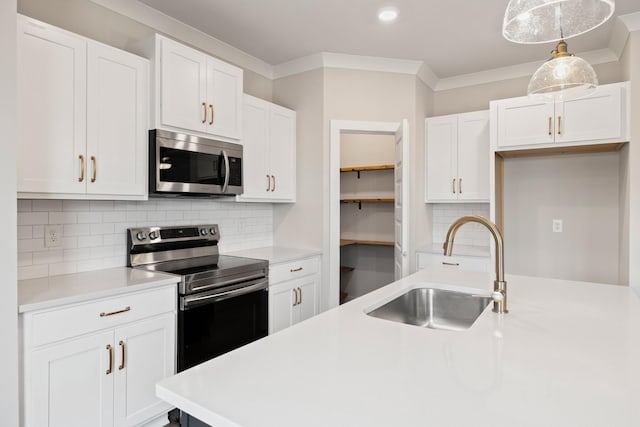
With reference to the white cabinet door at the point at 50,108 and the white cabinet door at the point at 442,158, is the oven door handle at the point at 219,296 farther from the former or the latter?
the white cabinet door at the point at 442,158

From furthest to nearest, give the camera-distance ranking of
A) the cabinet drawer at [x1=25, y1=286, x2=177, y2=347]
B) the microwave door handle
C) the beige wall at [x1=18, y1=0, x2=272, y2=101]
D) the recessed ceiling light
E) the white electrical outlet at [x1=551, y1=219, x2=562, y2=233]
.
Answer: the white electrical outlet at [x1=551, y1=219, x2=562, y2=233] < the microwave door handle < the recessed ceiling light < the beige wall at [x1=18, y1=0, x2=272, y2=101] < the cabinet drawer at [x1=25, y1=286, x2=177, y2=347]

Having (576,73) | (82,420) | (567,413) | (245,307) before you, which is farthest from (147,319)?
(576,73)

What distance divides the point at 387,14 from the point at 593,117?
1.77 m

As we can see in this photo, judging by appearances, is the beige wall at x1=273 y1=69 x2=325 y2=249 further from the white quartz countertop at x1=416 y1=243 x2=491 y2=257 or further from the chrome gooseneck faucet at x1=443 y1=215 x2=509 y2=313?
the chrome gooseneck faucet at x1=443 y1=215 x2=509 y2=313

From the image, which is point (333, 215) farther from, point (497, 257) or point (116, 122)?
point (497, 257)

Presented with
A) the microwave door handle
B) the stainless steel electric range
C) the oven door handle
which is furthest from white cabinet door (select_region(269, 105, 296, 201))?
the oven door handle

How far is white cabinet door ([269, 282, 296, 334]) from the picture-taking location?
2.93 m

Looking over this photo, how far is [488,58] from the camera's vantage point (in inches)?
137

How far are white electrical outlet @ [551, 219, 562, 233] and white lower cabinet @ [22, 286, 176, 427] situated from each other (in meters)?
3.29

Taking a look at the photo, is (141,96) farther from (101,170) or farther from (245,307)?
(245,307)

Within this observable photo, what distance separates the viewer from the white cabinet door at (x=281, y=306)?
2928mm

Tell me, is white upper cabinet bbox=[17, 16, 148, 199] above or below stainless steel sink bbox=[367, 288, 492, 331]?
above

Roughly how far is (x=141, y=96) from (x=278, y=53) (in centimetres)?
150

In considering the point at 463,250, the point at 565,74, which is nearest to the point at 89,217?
the point at 565,74
